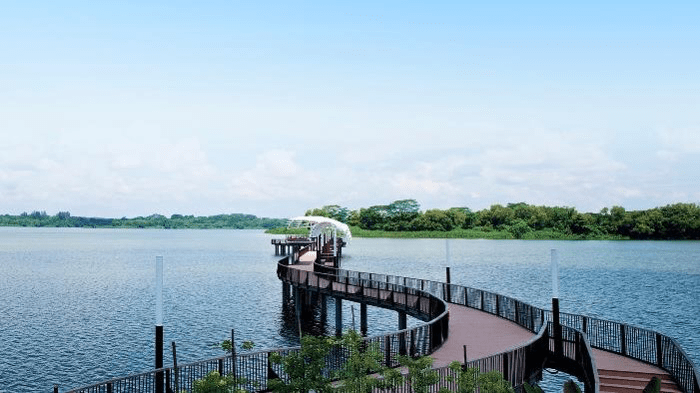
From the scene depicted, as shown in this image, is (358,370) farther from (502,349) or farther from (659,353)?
(659,353)

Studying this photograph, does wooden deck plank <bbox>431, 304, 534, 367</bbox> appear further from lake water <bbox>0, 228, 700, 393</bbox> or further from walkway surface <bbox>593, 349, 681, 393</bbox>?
lake water <bbox>0, 228, 700, 393</bbox>

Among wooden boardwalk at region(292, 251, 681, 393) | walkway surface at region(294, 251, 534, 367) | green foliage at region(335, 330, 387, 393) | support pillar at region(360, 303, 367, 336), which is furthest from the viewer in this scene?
support pillar at region(360, 303, 367, 336)

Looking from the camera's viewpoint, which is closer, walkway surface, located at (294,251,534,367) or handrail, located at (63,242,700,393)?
handrail, located at (63,242,700,393)

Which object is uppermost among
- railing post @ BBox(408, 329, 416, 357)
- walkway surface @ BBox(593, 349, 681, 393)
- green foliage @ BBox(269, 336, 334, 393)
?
green foliage @ BBox(269, 336, 334, 393)

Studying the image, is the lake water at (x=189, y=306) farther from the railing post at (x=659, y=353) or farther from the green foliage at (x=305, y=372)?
the green foliage at (x=305, y=372)

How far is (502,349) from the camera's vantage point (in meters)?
20.1

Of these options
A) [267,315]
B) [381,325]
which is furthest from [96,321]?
[381,325]

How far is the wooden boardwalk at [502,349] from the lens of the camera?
17.3 m

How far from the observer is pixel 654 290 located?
60.2m

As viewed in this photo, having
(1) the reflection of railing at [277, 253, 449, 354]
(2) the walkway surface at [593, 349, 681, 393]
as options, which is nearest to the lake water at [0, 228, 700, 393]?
(1) the reflection of railing at [277, 253, 449, 354]

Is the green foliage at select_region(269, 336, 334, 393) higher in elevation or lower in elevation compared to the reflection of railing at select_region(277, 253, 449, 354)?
higher

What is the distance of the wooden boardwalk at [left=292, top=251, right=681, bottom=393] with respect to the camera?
17.3m

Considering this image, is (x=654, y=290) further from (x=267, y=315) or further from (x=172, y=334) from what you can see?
(x=172, y=334)

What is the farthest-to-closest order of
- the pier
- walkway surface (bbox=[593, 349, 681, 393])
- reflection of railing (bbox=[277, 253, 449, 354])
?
reflection of railing (bbox=[277, 253, 449, 354]) → walkway surface (bbox=[593, 349, 681, 393]) → the pier
